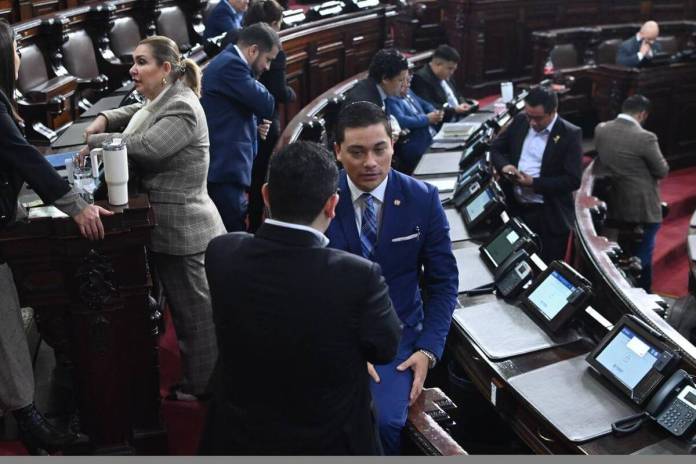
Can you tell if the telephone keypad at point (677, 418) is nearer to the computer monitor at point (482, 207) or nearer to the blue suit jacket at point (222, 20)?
the computer monitor at point (482, 207)

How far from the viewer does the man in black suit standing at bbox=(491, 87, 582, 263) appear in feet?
12.6

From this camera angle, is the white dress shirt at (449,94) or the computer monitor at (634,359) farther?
the white dress shirt at (449,94)

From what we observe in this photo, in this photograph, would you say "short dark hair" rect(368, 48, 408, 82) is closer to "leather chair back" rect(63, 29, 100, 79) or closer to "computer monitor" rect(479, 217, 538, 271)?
"computer monitor" rect(479, 217, 538, 271)

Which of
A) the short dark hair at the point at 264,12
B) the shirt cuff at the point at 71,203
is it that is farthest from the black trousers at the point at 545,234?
the shirt cuff at the point at 71,203

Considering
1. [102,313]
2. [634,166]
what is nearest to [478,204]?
[102,313]

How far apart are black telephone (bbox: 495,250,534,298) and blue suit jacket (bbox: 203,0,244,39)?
2050mm

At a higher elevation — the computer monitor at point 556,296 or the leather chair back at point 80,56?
the leather chair back at point 80,56

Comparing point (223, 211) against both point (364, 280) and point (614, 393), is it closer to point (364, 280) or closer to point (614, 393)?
point (614, 393)

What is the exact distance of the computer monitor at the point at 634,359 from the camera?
74.7 inches

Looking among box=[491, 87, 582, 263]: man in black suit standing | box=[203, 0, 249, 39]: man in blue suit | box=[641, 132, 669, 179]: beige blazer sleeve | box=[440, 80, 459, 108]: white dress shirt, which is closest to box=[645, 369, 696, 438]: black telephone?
box=[491, 87, 582, 263]: man in black suit standing

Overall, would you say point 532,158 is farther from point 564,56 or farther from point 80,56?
point 564,56

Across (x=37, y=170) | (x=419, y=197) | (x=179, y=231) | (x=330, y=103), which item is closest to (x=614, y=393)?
(x=419, y=197)

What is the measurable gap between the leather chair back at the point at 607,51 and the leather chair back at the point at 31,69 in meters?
4.93

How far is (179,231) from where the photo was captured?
232cm
